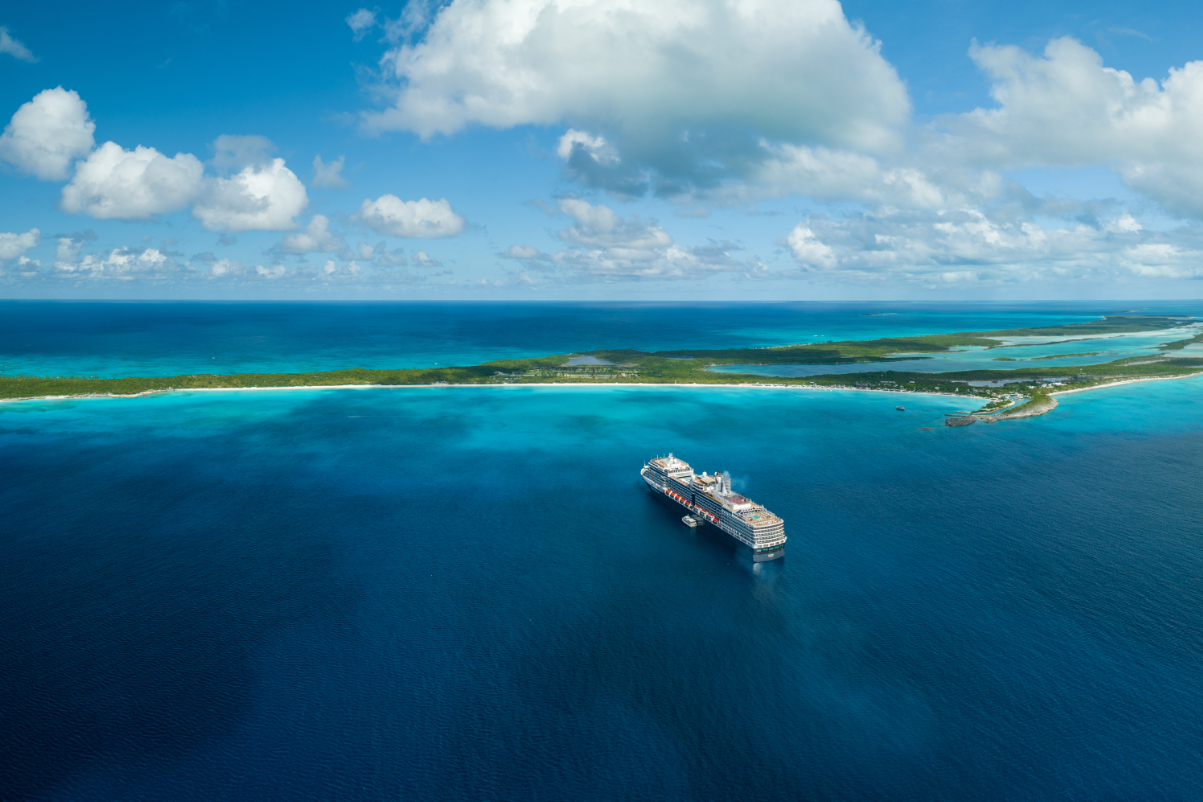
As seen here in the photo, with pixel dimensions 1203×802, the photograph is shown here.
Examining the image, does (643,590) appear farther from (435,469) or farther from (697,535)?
(435,469)

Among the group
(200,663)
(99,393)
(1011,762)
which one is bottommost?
(1011,762)

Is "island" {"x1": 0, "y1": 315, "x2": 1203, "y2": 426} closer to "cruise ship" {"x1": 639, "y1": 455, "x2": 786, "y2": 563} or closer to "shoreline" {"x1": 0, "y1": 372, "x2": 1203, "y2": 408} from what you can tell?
"shoreline" {"x1": 0, "y1": 372, "x2": 1203, "y2": 408}

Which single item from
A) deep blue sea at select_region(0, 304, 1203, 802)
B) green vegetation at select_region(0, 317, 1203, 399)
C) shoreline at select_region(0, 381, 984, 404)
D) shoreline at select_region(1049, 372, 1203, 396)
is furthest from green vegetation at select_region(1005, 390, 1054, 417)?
deep blue sea at select_region(0, 304, 1203, 802)

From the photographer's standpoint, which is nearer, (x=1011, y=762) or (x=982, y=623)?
(x=1011, y=762)

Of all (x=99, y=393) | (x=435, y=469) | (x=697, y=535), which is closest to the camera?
(x=697, y=535)

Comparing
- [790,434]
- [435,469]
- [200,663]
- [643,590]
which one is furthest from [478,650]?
[790,434]

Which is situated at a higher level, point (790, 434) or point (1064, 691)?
point (790, 434)

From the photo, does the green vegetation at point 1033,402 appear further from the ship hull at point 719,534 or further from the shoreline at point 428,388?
the ship hull at point 719,534

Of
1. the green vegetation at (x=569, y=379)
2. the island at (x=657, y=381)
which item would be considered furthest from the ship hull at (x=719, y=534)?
the green vegetation at (x=569, y=379)
